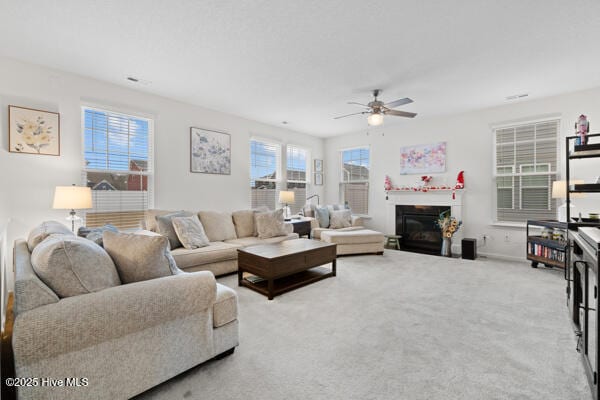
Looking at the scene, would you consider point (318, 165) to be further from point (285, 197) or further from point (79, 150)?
point (79, 150)

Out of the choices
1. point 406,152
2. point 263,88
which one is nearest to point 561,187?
point 406,152

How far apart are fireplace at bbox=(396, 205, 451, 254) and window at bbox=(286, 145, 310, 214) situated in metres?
2.29

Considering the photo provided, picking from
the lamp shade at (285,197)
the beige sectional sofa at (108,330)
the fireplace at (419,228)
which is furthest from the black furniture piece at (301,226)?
the beige sectional sofa at (108,330)

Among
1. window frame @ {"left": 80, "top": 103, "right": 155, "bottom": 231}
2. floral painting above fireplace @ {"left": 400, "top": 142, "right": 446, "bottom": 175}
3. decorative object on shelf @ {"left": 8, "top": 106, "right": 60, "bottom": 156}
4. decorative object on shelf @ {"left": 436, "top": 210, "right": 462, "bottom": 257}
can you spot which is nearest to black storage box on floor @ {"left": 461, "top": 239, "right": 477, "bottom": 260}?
decorative object on shelf @ {"left": 436, "top": 210, "right": 462, "bottom": 257}

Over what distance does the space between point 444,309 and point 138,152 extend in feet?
14.7

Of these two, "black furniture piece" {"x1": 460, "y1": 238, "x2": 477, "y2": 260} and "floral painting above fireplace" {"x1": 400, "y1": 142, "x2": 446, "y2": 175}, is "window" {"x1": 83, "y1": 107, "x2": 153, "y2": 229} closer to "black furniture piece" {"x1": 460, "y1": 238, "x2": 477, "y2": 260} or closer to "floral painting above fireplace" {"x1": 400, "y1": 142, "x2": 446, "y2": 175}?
"floral painting above fireplace" {"x1": 400, "y1": 142, "x2": 446, "y2": 175}

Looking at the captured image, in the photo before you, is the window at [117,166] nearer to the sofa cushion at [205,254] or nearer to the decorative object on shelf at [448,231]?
the sofa cushion at [205,254]

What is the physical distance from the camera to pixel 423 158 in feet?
18.7

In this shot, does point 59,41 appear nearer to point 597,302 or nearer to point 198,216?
point 198,216

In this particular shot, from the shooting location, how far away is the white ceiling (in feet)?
7.46

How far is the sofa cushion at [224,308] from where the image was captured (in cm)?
185

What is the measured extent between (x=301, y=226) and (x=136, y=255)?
3.83m

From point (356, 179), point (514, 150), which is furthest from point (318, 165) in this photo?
point (514, 150)

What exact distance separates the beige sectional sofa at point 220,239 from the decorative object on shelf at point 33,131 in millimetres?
1371
